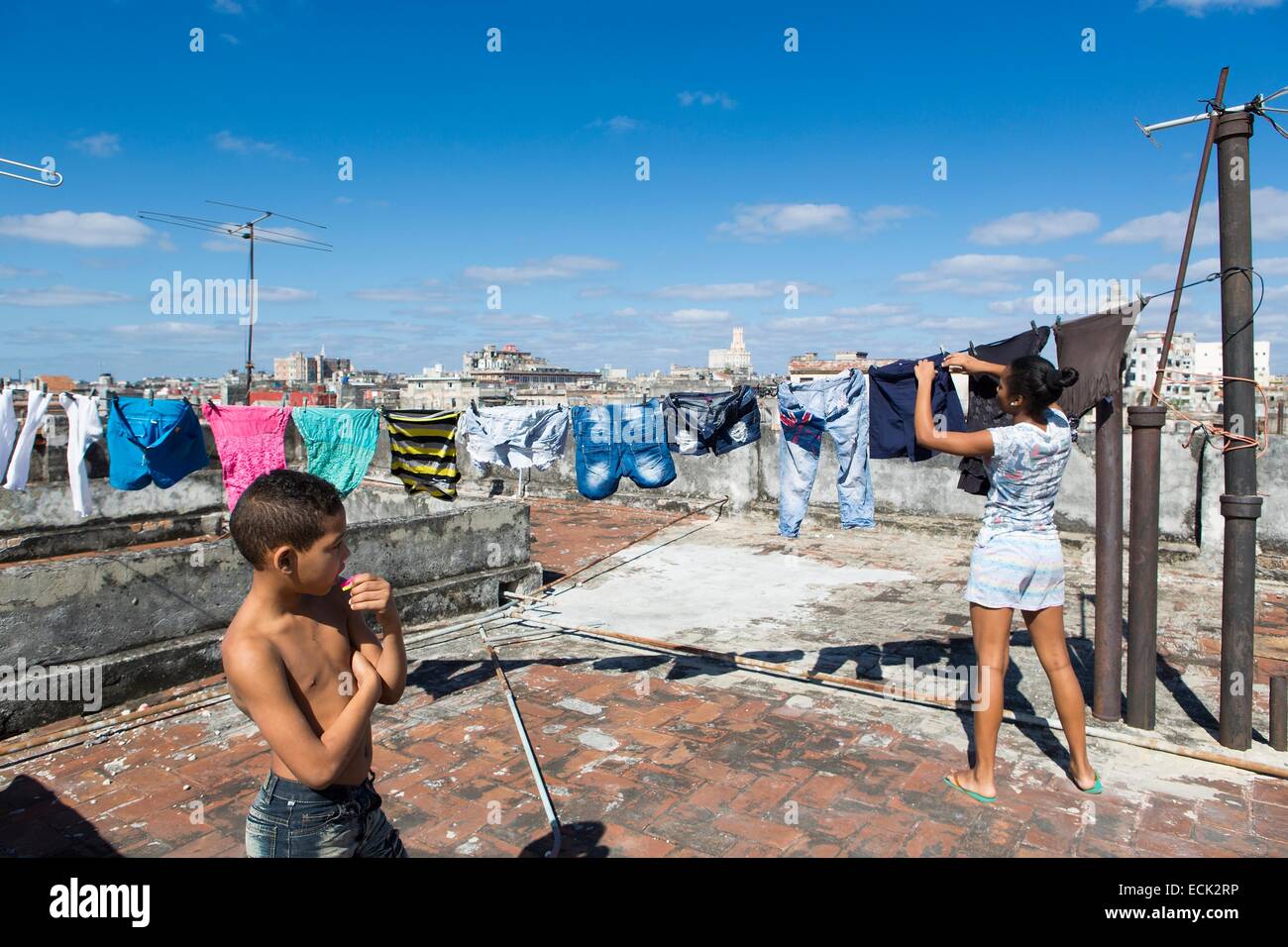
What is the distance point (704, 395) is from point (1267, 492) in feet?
20.7

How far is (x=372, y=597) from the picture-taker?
2.04 meters

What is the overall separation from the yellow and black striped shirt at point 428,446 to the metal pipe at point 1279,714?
7120 millimetres

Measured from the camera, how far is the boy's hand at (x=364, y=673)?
2.04 meters

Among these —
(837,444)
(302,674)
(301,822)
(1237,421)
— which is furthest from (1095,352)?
(301,822)

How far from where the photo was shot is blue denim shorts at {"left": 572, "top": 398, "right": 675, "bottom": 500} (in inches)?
295

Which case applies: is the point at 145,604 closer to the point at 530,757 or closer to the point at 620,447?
the point at 530,757

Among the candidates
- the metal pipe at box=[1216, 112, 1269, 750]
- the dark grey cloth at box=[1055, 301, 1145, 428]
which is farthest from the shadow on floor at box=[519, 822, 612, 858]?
the metal pipe at box=[1216, 112, 1269, 750]

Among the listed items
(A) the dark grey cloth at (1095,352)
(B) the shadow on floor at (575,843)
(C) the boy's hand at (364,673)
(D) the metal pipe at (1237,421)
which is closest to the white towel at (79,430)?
(B) the shadow on floor at (575,843)

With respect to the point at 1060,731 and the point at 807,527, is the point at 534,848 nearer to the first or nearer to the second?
the point at 1060,731

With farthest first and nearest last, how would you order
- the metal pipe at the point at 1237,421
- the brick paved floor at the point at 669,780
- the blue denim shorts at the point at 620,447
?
the blue denim shorts at the point at 620,447
the metal pipe at the point at 1237,421
the brick paved floor at the point at 669,780

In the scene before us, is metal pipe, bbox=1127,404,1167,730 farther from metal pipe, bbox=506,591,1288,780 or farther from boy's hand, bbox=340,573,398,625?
boy's hand, bbox=340,573,398,625

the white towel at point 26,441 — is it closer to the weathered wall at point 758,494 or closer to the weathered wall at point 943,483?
the weathered wall at point 758,494

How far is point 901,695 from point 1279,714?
6.46 feet
